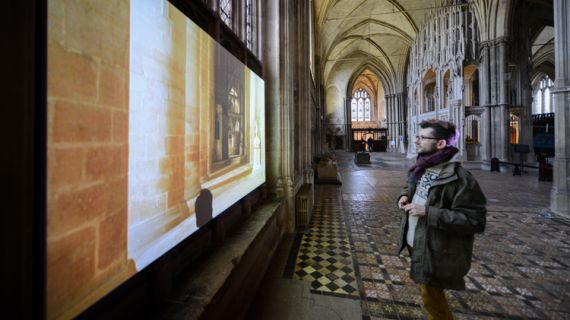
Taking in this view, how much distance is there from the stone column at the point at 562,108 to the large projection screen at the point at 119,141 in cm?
773

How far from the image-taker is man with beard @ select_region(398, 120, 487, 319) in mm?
1507

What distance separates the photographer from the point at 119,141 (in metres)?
1.03

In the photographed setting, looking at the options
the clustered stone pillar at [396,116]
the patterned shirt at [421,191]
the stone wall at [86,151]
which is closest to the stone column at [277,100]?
the patterned shirt at [421,191]

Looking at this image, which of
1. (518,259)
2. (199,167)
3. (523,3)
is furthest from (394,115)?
(199,167)

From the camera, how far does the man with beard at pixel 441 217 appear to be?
1507 millimetres

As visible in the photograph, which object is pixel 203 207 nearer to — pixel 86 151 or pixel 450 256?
pixel 86 151

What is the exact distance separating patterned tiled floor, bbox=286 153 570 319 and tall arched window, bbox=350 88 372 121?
129ft

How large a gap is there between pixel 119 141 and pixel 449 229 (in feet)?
6.15

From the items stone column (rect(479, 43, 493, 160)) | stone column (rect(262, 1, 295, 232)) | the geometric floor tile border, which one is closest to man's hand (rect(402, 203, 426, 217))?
the geometric floor tile border

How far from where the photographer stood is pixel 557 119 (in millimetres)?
5633

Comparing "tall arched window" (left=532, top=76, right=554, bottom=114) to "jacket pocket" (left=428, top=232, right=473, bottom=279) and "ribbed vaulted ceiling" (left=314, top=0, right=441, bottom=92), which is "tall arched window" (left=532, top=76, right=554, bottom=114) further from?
"jacket pocket" (left=428, top=232, right=473, bottom=279)

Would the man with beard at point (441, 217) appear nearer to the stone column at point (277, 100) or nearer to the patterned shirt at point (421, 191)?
the patterned shirt at point (421, 191)

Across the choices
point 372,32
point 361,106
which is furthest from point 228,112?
point 361,106
